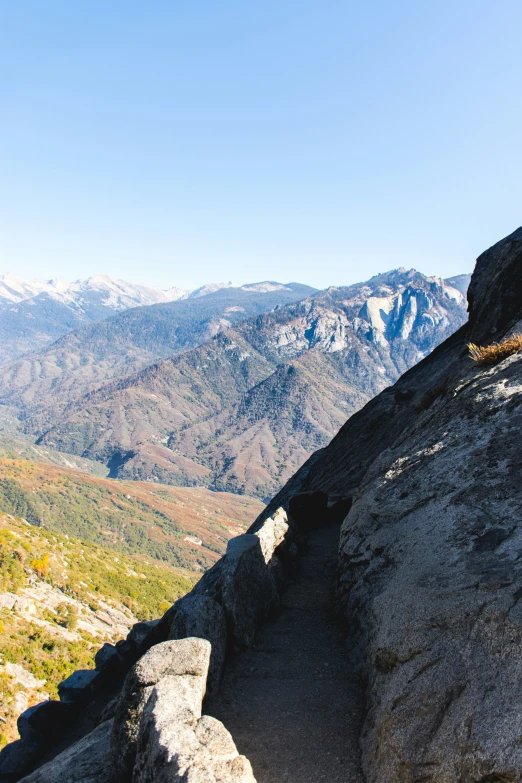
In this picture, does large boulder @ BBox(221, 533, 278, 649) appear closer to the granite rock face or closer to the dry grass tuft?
the granite rock face

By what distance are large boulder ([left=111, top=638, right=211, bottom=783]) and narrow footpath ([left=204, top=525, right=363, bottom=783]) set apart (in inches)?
43.5

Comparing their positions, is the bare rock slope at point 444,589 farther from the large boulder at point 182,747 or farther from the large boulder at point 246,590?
the large boulder at point 246,590

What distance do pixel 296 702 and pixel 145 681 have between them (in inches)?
139

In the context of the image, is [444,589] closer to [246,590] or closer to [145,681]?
[145,681]

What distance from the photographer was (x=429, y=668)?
7992 millimetres

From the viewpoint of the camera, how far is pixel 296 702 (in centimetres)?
1105

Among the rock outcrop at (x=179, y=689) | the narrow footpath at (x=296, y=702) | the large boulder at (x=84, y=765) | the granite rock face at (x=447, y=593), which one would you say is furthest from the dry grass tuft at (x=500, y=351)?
the large boulder at (x=84, y=765)

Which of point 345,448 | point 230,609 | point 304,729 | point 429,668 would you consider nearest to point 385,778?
point 429,668

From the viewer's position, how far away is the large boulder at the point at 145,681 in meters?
9.51

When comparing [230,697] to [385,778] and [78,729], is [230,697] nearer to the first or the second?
[385,778]

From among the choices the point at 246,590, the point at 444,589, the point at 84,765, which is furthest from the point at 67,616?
the point at 444,589

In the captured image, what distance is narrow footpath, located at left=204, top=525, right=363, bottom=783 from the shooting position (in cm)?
896

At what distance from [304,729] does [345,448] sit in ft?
79.3

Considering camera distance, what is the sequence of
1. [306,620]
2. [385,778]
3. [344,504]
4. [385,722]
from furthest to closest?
[344,504], [306,620], [385,722], [385,778]
